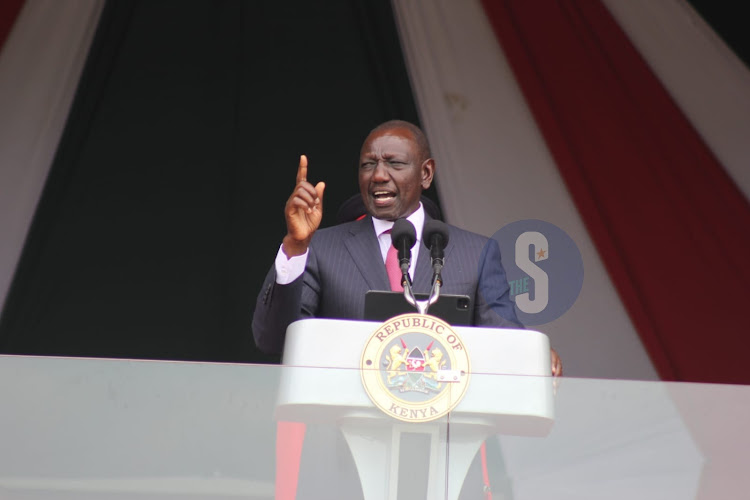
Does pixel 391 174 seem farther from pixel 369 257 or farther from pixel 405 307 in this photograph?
pixel 405 307

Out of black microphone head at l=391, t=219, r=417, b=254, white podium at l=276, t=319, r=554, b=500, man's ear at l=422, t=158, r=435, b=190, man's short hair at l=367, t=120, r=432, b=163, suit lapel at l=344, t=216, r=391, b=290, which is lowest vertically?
white podium at l=276, t=319, r=554, b=500

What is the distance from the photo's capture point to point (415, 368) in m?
1.41

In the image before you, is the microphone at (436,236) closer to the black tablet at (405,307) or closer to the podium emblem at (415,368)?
the black tablet at (405,307)

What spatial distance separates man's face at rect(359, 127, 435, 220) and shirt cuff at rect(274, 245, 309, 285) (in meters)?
0.46

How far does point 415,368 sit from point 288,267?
0.46m

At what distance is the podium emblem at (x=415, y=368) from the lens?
4.55 ft

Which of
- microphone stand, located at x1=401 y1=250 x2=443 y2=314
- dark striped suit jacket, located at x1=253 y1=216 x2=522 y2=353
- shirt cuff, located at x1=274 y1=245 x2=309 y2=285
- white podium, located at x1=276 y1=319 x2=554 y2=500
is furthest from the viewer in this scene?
dark striped suit jacket, located at x1=253 y1=216 x2=522 y2=353

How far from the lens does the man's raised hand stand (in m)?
1.71

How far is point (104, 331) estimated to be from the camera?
11.9 ft

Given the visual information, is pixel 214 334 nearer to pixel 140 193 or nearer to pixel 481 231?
pixel 140 193

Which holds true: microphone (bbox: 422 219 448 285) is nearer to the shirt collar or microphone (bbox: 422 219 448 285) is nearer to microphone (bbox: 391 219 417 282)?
microphone (bbox: 391 219 417 282)
